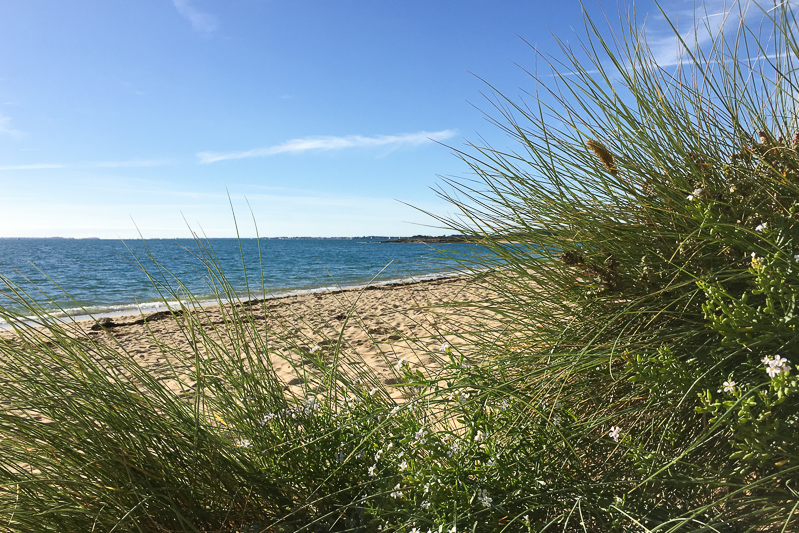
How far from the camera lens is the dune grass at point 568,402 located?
1322 millimetres

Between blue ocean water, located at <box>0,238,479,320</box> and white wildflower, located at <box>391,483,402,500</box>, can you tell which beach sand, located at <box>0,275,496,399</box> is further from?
white wildflower, located at <box>391,483,402,500</box>

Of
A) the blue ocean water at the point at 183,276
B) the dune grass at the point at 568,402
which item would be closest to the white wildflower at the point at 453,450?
the dune grass at the point at 568,402

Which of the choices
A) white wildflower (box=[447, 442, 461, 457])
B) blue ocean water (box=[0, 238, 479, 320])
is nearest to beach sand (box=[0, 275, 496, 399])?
blue ocean water (box=[0, 238, 479, 320])

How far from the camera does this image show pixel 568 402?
1721mm

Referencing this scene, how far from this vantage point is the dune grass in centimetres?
132

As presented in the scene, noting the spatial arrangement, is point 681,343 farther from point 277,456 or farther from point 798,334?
point 277,456

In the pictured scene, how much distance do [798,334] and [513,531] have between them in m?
1.01

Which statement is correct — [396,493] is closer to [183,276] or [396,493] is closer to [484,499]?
[484,499]

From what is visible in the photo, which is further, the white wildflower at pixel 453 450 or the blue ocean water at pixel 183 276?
the blue ocean water at pixel 183 276

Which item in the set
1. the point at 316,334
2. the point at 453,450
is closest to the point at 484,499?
the point at 453,450

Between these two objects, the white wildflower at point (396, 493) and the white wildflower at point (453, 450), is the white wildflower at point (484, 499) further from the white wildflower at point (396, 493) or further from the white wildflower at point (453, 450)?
the white wildflower at point (396, 493)

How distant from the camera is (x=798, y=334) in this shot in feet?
3.97

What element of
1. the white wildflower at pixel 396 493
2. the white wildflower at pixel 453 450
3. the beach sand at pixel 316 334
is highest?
the white wildflower at pixel 453 450

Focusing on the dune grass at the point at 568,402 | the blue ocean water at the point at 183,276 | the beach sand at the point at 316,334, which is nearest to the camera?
the dune grass at the point at 568,402
